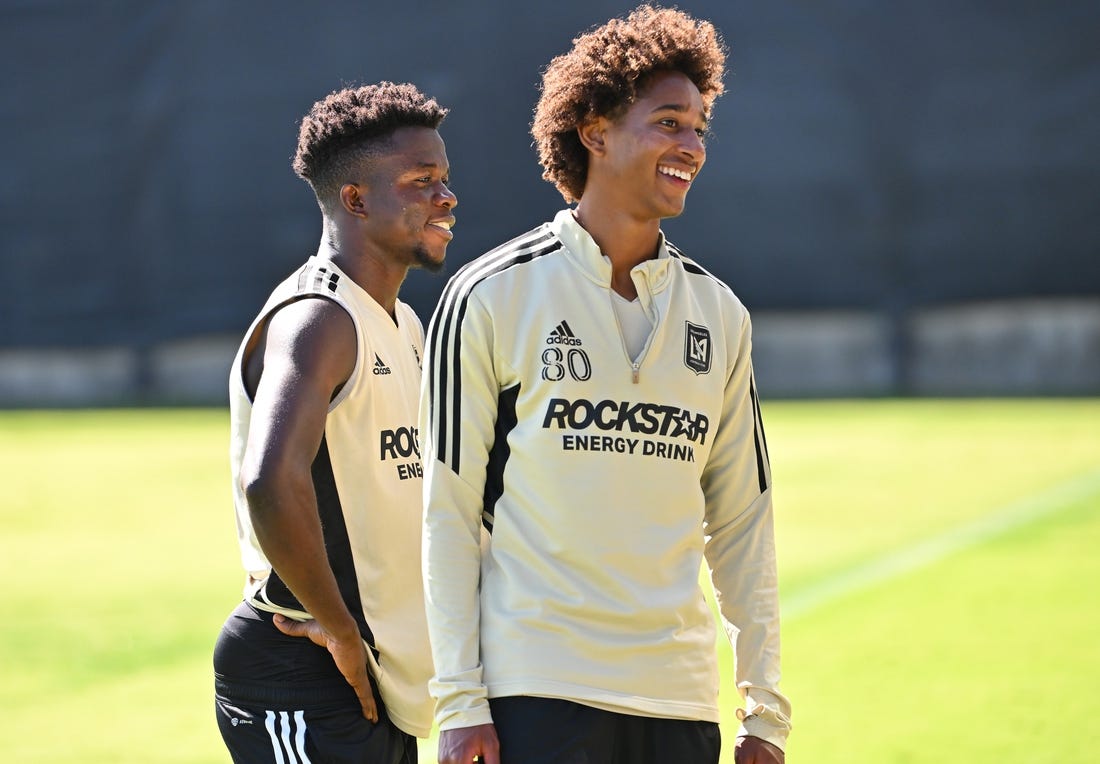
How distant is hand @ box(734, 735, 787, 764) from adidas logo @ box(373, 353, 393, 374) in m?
0.92

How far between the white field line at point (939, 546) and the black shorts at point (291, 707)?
4028 mm

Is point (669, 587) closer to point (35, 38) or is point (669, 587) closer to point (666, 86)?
point (666, 86)

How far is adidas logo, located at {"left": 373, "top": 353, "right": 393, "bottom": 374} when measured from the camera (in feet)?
8.99

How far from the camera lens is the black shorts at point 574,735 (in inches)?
87.8

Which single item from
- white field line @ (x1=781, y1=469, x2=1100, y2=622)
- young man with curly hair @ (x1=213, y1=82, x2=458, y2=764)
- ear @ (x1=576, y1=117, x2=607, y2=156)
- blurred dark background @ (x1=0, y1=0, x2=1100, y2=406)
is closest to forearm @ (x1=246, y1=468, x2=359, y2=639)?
young man with curly hair @ (x1=213, y1=82, x2=458, y2=764)

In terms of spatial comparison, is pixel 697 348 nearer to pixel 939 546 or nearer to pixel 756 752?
pixel 756 752

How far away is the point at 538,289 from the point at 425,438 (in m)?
0.29

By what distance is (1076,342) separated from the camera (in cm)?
1575

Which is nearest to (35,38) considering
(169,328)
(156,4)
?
(156,4)

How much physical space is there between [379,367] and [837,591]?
188 inches

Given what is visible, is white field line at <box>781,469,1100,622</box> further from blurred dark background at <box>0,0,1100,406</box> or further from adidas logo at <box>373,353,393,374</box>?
blurred dark background at <box>0,0,1100,406</box>

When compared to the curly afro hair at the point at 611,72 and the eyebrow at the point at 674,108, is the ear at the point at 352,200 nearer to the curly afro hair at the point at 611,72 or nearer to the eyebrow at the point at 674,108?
the curly afro hair at the point at 611,72

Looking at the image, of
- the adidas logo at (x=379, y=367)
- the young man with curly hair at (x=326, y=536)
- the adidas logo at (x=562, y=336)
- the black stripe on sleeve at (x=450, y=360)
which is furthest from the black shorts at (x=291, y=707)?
the adidas logo at (x=562, y=336)

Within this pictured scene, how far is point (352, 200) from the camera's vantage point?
9.86 ft
